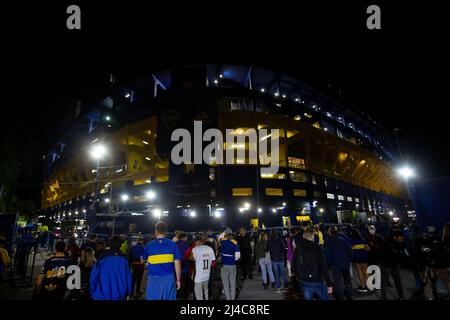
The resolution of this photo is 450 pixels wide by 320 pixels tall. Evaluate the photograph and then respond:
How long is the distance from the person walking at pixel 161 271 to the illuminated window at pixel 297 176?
27427 millimetres

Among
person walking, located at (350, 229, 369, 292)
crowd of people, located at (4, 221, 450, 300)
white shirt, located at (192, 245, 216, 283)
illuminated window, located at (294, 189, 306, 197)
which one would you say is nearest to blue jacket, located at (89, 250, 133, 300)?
crowd of people, located at (4, 221, 450, 300)

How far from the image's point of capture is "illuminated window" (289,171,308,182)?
29766mm

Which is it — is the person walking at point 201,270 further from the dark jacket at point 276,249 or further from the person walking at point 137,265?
the dark jacket at point 276,249

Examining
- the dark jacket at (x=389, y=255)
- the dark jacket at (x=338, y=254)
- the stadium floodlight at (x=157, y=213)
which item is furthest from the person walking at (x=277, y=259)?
the stadium floodlight at (x=157, y=213)

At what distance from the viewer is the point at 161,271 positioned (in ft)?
12.9

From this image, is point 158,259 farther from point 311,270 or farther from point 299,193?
point 299,193

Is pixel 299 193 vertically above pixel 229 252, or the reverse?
pixel 299 193

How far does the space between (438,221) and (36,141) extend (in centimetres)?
2856

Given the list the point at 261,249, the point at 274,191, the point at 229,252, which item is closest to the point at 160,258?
the point at 229,252

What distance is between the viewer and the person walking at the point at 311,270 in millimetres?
3830

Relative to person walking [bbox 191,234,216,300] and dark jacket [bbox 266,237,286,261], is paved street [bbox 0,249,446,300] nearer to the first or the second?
dark jacket [bbox 266,237,286,261]

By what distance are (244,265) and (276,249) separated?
7.63 ft
